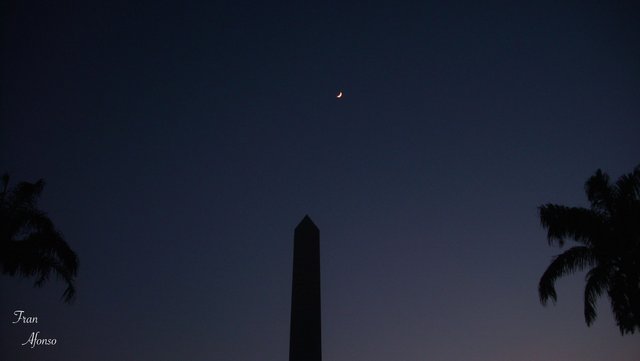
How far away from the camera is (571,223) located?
18156 mm

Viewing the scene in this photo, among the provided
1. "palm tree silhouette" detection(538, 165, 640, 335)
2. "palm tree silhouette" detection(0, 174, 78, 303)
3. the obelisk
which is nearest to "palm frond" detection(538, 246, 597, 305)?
"palm tree silhouette" detection(538, 165, 640, 335)

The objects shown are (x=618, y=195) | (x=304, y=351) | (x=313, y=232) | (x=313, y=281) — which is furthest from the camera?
(x=313, y=232)

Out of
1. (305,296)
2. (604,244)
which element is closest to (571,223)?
(604,244)

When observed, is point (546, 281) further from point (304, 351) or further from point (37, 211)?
point (37, 211)

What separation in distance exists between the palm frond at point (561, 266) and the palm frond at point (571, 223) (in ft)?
1.62

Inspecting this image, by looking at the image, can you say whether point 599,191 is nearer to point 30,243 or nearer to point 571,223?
point 571,223

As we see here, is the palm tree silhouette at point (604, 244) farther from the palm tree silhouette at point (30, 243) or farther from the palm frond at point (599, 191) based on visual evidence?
the palm tree silhouette at point (30, 243)

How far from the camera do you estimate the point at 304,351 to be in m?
19.5

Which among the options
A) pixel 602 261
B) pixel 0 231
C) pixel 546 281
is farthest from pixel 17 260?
pixel 602 261

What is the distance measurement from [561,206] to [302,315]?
10821mm

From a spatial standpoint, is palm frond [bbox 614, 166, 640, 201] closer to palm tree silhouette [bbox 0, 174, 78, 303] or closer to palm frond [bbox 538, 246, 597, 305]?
palm frond [bbox 538, 246, 597, 305]

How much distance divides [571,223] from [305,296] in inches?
414

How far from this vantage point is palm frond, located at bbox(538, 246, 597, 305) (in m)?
18.0

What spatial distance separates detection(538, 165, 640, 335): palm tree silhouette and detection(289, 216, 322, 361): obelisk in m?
8.61
